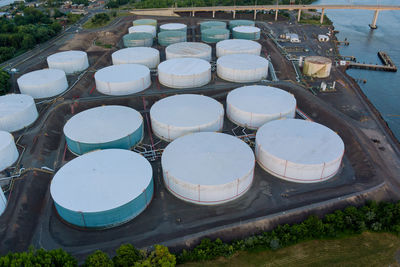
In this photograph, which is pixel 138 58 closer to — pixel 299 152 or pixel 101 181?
pixel 101 181

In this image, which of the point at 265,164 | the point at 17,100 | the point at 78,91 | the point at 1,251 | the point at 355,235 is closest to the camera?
the point at 1,251

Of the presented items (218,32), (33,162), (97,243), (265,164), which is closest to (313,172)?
(265,164)

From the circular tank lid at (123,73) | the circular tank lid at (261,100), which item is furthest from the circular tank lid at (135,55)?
the circular tank lid at (261,100)

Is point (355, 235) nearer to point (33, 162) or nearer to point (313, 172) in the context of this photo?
point (313, 172)

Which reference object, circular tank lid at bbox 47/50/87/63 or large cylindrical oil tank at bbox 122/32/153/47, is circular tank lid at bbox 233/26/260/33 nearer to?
large cylindrical oil tank at bbox 122/32/153/47

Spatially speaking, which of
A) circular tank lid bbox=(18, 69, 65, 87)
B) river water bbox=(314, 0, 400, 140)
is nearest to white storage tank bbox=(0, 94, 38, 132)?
circular tank lid bbox=(18, 69, 65, 87)

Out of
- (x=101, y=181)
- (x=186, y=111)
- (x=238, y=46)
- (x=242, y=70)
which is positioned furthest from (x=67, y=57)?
(x=101, y=181)

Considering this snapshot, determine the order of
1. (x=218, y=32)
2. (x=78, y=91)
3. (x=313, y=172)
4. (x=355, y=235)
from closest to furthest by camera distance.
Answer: (x=355, y=235) → (x=313, y=172) → (x=78, y=91) → (x=218, y=32)
